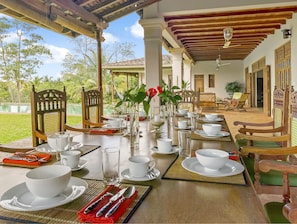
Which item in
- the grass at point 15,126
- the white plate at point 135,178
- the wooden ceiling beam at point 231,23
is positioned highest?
the wooden ceiling beam at point 231,23

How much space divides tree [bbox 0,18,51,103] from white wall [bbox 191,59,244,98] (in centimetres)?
884

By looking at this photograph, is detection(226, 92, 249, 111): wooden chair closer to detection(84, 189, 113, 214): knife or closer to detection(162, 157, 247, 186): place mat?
detection(162, 157, 247, 186): place mat

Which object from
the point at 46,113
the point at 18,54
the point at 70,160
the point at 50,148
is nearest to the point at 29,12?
the point at 46,113

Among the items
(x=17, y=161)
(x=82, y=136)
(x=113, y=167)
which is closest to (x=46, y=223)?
(x=113, y=167)

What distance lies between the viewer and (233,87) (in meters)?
14.7

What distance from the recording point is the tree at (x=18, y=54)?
973 centimetres

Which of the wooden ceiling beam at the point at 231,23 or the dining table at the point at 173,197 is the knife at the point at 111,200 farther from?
the wooden ceiling beam at the point at 231,23

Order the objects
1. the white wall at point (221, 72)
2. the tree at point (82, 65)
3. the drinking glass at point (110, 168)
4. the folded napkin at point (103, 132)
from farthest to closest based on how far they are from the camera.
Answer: the tree at point (82, 65), the white wall at point (221, 72), the folded napkin at point (103, 132), the drinking glass at point (110, 168)

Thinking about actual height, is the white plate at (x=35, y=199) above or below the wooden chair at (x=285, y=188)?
above

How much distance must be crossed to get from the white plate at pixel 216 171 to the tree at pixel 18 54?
32.7 ft

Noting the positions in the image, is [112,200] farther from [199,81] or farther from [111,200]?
[199,81]

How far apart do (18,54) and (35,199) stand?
1149 centimetres

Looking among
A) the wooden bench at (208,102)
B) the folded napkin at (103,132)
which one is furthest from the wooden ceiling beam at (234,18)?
the wooden bench at (208,102)

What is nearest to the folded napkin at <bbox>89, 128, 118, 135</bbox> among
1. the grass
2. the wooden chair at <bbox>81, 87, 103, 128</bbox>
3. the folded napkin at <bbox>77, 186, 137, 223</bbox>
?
the wooden chair at <bbox>81, 87, 103, 128</bbox>
